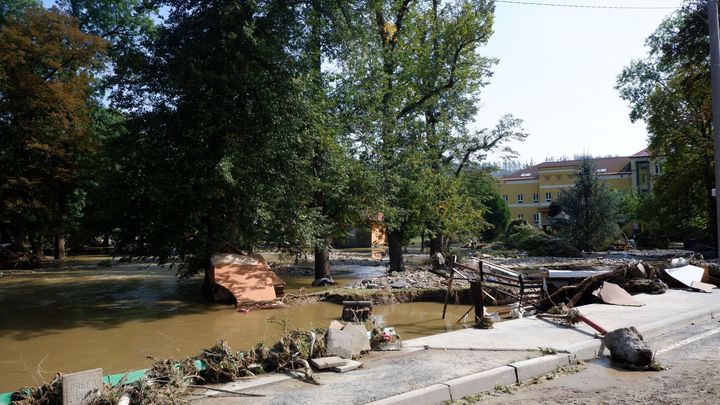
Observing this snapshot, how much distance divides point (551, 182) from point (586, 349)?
63.2 meters

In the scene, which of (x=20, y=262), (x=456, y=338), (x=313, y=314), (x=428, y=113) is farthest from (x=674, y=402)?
(x=20, y=262)

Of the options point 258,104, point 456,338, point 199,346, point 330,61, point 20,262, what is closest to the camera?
point 456,338

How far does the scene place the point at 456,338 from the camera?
25.7 ft

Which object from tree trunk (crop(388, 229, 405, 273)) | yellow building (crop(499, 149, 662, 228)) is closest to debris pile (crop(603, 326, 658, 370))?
tree trunk (crop(388, 229, 405, 273))

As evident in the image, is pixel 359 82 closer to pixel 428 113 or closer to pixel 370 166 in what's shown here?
pixel 370 166

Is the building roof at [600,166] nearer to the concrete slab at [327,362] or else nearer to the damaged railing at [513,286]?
the damaged railing at [513,286]

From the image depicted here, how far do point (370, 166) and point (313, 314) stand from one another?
306 inches

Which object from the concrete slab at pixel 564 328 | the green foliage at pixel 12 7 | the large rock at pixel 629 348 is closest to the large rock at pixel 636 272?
the concrete slab at pixel 564 328

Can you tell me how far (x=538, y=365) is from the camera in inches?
250

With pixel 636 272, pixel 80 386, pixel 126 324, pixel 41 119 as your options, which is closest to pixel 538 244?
pixel 636 272

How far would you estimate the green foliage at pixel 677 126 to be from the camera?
30688mm

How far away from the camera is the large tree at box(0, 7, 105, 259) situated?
88.3 ft

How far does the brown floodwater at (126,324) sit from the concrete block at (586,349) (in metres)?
4.10

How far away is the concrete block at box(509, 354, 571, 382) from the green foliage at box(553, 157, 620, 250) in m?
32.4
